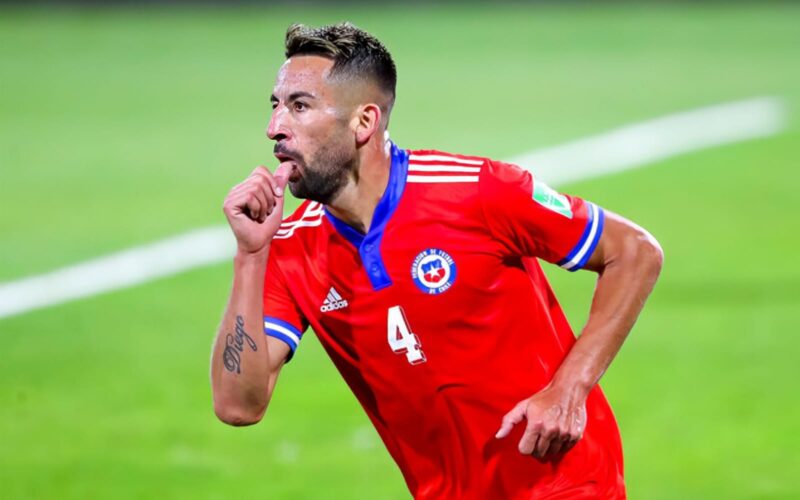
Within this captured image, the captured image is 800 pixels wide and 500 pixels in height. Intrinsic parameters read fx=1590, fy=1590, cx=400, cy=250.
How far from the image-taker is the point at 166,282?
41.6 feet

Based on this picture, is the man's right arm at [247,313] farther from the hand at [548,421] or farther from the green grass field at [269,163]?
the green grass field at [269,163]

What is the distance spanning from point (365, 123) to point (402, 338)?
749 millimetres

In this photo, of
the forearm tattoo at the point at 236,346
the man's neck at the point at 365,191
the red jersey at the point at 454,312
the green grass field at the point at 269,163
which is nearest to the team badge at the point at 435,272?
the red jersey at the point at 454,312

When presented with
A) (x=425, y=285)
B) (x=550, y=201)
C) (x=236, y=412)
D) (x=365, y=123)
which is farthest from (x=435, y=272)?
(x=236, y=412)

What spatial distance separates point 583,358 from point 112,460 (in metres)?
4.16

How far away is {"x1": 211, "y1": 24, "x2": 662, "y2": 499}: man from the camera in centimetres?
534

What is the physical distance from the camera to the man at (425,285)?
17.5 feet

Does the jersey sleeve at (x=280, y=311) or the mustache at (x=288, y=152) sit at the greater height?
the mustache at (x=288, y=152)

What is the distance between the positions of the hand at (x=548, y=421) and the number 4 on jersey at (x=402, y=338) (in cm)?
40

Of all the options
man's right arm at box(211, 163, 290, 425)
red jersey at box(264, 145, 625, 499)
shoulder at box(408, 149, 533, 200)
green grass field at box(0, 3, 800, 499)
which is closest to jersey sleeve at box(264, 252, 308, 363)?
red jersey at box(264, 145, 625, 499)

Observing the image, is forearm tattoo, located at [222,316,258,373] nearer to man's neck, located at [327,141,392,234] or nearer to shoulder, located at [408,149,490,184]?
man's neck, located at [327,141,392,234]

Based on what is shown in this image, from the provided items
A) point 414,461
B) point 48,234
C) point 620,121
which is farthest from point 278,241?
point 620,121

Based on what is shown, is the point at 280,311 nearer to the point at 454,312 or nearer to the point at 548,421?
the point at 454,312

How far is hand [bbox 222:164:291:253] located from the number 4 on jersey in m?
0.51
